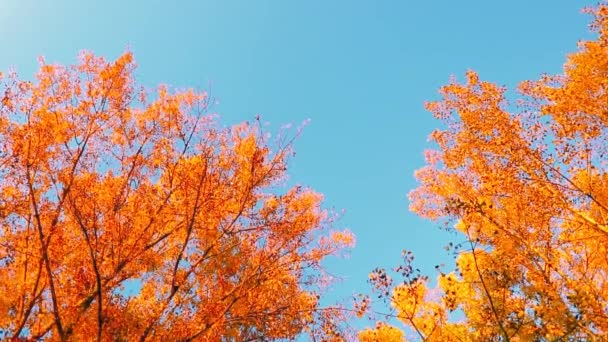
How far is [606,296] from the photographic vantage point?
370 inches

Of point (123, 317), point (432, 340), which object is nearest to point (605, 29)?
point (432, 340)

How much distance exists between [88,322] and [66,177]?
2549 mm

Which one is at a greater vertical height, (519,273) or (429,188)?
(429,188)

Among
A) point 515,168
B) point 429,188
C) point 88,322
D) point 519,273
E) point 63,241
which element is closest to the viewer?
point 88,322

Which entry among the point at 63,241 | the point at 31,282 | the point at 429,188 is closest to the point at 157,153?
the point at 63,241

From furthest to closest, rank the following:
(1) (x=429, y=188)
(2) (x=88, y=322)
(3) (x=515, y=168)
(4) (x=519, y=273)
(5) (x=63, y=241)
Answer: (1) (x=429, y=188) → (4) (x=519, y=273) → (3) (x=515, y=168) → (5) (x=63, y=241) → (2) (x=88, y=322)

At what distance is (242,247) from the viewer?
9719 millimetres

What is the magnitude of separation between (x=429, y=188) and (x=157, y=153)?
637 centimetres

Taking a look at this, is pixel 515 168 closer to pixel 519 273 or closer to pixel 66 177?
pixel 519 273

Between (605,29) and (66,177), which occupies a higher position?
(605,29)

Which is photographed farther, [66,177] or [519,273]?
[519,273]

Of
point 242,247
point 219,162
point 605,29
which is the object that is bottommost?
point 242,247

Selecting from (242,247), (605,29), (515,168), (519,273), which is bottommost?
(519,273)

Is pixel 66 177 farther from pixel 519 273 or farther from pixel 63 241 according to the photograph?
pixel 519 273
